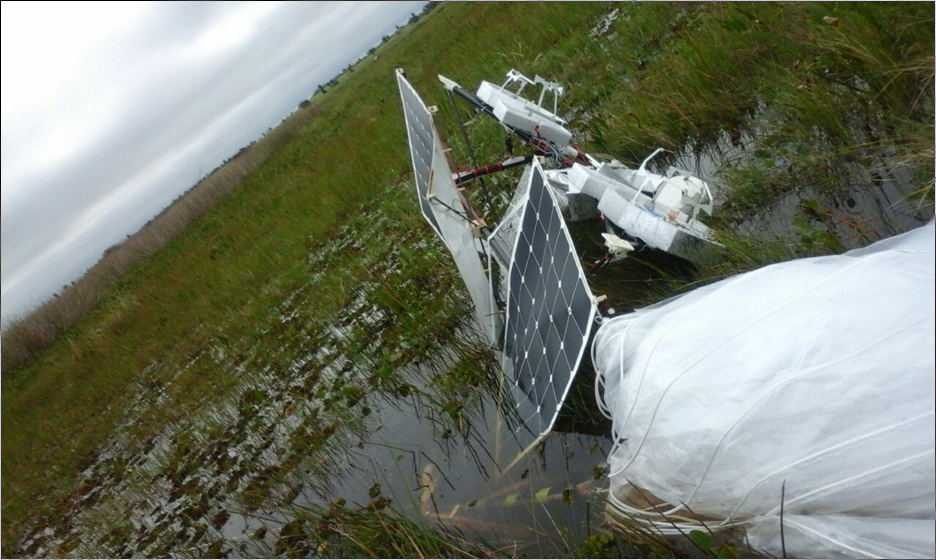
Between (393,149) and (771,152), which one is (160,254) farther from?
(771,152)

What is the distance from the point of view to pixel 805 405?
256 centimetres

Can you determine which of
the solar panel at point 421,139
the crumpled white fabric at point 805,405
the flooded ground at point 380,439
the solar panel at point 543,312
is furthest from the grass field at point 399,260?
the crumpled white fabric at point 805,405

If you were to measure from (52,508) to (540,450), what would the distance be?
705 cm

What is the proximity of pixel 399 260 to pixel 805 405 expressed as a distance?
22.5ft

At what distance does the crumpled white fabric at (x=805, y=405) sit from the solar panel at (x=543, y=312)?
69 centimetres

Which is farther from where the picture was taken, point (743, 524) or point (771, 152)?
point (771, 152)

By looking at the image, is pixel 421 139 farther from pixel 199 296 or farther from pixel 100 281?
pixel 100 281

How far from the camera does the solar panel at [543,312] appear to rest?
3.88 metres

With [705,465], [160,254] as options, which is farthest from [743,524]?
[160,254]

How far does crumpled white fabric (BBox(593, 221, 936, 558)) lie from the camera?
7.79ft

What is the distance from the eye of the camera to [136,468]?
25.2ft

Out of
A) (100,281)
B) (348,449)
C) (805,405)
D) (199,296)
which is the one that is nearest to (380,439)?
(348,449)

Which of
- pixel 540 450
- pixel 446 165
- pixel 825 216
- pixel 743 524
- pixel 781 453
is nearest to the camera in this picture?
pixel 781 453

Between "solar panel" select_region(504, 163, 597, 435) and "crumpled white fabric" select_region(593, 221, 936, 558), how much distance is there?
0.69m
